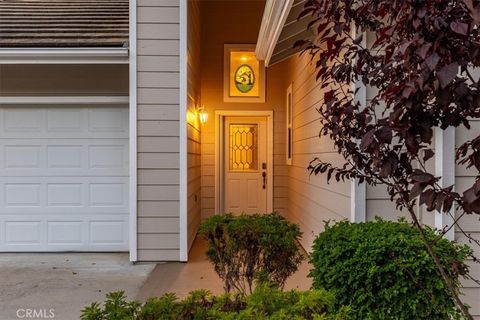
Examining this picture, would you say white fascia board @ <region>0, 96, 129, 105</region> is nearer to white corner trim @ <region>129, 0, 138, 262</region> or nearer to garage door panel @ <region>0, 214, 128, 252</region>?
white corner trim @ <region>129, 0, 138, 262</region>

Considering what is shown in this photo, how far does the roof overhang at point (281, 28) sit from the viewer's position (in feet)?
12.2

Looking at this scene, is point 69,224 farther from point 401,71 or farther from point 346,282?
point 401,71

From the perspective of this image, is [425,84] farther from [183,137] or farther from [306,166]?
[306,166]

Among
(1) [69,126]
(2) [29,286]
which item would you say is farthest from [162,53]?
(2) [29,286]

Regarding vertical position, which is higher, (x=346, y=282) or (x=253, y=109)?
(x=253, y=109)

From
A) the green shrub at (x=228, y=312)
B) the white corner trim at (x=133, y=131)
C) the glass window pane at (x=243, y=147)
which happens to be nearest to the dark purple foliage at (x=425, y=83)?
the green shrub at (x=228, y=312)

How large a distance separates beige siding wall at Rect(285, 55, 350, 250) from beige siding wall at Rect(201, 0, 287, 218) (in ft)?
1.29

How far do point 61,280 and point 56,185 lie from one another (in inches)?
61.1

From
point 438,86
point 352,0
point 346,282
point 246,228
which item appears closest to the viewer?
point 438,86

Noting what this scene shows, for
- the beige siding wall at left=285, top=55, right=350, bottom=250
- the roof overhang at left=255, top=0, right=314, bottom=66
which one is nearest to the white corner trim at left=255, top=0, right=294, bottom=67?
the roof overhang at left=255, top=0, right=314, bottom=66

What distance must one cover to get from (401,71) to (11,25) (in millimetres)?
5421

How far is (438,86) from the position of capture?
1120mm

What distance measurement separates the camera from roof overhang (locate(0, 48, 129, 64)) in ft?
15.3

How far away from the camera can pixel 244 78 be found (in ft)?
23.5
